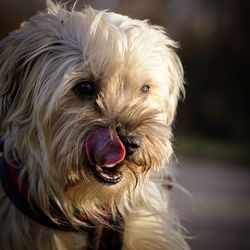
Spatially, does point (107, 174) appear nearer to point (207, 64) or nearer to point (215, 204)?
point (215, 204)

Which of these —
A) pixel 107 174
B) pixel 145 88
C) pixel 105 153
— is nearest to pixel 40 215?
pixel 107 174

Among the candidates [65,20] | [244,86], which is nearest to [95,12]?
[65,20]

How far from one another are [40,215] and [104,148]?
0.63 meters

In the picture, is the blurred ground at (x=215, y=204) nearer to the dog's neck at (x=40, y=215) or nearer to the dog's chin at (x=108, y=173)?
the dog's neck at (x=40, y=215)

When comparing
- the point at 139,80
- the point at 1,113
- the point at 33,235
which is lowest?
the point at 33,235

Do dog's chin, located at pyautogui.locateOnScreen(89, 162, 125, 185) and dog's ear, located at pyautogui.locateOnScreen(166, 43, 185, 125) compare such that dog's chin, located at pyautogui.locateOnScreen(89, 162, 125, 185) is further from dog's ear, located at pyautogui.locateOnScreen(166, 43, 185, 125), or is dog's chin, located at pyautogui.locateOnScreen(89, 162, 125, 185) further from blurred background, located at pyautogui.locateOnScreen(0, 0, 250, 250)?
blurred background, located at pyautogui.locateOnScreen(0, 0, 250, 250)

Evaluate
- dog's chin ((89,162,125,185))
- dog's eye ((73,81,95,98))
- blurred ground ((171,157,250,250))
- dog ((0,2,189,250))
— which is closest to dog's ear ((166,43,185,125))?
dog ((0,2,189,250))

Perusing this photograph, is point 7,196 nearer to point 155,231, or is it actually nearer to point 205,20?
point 155,231

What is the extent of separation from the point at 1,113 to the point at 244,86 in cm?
1193

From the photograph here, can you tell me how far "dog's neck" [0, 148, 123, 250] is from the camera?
448cm

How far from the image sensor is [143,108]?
438 cm

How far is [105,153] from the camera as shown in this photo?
4.11m

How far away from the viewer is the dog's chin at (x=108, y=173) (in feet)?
13.8

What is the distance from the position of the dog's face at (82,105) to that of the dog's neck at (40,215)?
0.23ft
